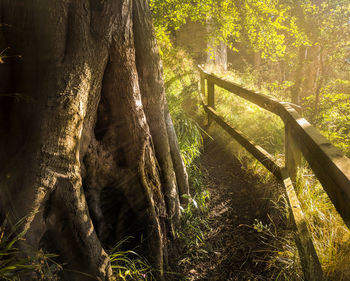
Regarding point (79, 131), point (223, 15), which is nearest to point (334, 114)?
point (223, 15)

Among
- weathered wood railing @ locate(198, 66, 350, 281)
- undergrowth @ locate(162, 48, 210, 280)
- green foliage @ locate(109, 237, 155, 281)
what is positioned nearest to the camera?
weathered wood railing @ locate(198, 66, 350, 281)

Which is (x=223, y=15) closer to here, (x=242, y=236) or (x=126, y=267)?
(x=242, y=236)

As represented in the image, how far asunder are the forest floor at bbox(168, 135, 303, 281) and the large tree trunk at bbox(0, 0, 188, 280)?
51 centimetres

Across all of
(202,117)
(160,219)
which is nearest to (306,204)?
(160,219)

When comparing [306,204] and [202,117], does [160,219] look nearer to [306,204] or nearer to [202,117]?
[306,204]

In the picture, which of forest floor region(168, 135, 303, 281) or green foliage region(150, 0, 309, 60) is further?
green foliage region(150, 0, 309, 60)

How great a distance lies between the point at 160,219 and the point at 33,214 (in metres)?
1.42

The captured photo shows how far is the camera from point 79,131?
6.85 feet

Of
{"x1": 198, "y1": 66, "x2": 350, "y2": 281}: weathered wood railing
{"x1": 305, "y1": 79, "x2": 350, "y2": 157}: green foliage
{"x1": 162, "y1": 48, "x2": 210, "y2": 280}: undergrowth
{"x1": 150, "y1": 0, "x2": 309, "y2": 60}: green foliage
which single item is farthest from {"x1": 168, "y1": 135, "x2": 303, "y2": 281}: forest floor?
{"x1": 150, "y1": 0, "x2": 309, "y2": 60}: green foliage

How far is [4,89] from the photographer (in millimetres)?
2084

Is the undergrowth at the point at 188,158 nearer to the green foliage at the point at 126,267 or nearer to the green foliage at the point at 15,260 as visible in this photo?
the green foliage at the point at 126,267

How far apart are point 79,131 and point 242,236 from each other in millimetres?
2239

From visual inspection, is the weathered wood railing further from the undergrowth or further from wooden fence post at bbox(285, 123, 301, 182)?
the undergrowth

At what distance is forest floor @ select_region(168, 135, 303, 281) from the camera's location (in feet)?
8.64
